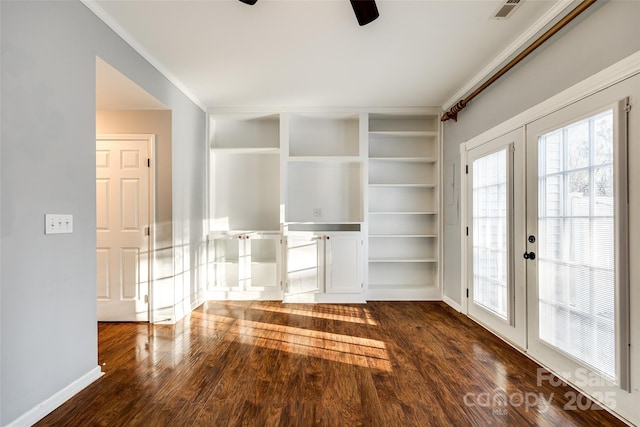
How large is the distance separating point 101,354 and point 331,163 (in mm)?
3439

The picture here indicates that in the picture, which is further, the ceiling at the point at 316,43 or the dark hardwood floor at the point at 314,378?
the ceiling at the point at 316,43

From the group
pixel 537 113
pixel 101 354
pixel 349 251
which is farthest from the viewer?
pixel 349 251

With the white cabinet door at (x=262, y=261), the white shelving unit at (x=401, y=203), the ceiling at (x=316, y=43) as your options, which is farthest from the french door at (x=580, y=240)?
the white cabinet door at (x=262, y=261)

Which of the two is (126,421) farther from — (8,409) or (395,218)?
(395,218)

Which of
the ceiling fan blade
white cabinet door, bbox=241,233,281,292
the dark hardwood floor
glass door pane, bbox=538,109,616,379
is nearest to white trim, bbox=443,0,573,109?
glass door pane, bbox=538,109,616,379

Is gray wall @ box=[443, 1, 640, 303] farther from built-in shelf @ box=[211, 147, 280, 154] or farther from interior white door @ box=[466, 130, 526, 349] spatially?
built-in shelf @ box=[211, 147, 280, 154]

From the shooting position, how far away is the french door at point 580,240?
1.80 m

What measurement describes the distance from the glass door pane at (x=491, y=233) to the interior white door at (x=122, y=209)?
11.7 ft

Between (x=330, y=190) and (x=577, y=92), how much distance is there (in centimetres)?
311

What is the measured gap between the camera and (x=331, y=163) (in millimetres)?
4715

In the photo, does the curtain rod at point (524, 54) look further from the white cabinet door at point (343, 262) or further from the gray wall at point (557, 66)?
the white cabinet door at point (343, 262)

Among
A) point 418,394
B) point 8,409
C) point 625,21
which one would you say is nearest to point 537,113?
point 625,21

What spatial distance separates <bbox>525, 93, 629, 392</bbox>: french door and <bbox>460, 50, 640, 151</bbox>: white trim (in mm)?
49

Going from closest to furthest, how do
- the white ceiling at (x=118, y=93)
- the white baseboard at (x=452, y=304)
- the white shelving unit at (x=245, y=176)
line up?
1. the white ceiling at (x=118, y=93)
2. the white baseboard at (x=452, y=304)
3. the white shelving unit at (x=245, y=176)
